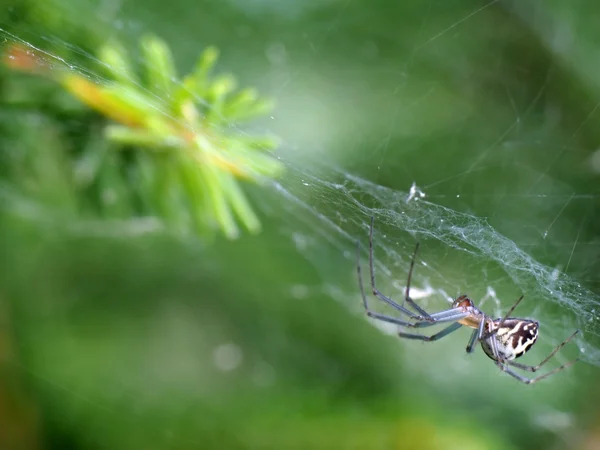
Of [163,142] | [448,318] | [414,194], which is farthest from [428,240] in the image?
[163,142]

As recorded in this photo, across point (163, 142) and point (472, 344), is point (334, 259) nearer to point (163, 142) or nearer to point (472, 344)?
point (472, 344)

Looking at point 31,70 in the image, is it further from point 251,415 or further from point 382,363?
point 382,363

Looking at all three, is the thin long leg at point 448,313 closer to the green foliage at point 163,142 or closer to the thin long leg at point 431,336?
the thin long leg at point 431,336

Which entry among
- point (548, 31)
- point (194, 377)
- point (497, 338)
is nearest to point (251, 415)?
point (194, 377)

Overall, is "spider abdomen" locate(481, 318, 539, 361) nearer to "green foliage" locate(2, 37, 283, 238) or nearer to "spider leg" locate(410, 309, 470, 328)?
"spider leg" locate(410, 309, 470, 328)

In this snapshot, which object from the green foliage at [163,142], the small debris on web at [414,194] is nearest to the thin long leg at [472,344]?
the small debris on web at [414,194]

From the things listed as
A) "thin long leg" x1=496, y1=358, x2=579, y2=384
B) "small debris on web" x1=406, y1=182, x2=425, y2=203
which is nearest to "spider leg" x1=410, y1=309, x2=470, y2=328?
"thin long leg" x1=496, y1=358, x2=579, y2=384
